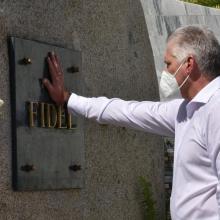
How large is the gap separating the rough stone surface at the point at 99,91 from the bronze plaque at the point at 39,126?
0.06 m

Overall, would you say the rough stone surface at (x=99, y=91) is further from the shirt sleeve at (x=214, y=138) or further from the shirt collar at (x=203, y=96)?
the shirt sleeve at (x=214, y=138)

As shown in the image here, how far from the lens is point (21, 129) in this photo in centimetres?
550

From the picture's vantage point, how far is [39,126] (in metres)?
5.70

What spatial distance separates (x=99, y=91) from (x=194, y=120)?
101 inches

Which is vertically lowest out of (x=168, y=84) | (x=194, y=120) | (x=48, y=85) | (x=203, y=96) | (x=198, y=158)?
(x=198, y=158)

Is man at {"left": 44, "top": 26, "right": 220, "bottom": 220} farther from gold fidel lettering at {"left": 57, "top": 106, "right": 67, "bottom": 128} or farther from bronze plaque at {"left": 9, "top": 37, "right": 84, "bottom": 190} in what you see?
gold fidel lettering at {"left": 57, "top": 106, "right": 67, "bottom": 128}

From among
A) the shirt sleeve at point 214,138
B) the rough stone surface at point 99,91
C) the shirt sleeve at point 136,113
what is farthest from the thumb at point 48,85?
the shirt sleeve at point 214,138

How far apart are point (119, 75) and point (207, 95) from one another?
2.97m

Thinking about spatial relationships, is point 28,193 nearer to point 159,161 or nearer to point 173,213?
point 173,213

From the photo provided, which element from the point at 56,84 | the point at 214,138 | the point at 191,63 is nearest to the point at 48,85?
the point at 56,84

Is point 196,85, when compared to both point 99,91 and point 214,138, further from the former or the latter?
point 99,91

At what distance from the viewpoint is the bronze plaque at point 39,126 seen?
548 cm

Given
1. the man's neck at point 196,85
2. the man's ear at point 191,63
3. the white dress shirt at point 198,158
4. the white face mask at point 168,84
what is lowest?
the white dress shirt at point 198,158

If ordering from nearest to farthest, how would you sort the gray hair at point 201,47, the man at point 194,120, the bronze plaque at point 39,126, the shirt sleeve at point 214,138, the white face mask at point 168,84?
the shirt sleeve at point 214,138
the man at point 194,120
the gray hair at point 201,47
the white face mask at point 168,84
the bronze plaque at point 39,126
